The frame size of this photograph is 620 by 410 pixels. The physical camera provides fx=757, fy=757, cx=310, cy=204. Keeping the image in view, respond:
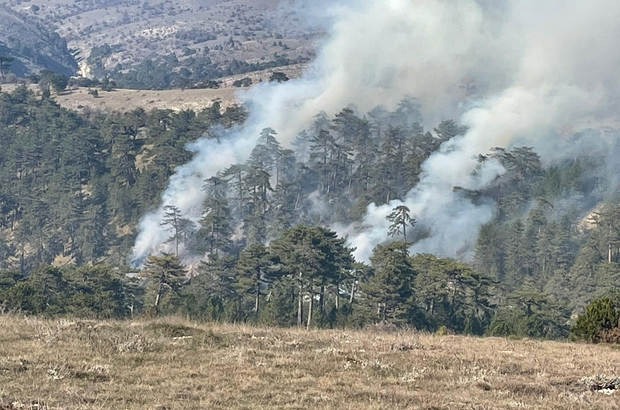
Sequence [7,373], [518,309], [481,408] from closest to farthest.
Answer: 1. [481,408]
2. [7,373]
3. [518,309]

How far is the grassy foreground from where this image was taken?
11.5 metres

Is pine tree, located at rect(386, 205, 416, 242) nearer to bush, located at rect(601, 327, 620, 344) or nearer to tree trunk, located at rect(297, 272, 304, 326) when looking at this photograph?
tree trunk, located at rect(297, 272, 304, 326)

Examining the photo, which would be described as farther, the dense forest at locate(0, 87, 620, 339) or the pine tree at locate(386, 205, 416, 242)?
the pine tree at locate(386, 205, 416, 242)

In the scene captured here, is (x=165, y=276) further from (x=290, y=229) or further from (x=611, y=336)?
(x=611, y=336)

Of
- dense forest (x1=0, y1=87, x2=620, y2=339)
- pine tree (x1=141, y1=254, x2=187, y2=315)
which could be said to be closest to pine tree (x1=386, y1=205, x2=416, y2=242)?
dense forest (x1=0, y1=87, x2=620, y2=339)

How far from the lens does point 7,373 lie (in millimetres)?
12453

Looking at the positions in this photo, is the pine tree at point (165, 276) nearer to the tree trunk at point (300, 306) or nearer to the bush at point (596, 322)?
the tree trunk at point (300, 306)

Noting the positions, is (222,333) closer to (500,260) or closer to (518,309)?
(518,309)

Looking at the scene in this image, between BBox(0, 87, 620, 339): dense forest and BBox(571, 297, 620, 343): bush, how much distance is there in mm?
25724

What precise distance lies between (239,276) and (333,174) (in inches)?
1975

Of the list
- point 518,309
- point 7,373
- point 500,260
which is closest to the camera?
point 7,373

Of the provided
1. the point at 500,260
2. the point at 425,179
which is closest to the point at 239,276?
the point at 500,260

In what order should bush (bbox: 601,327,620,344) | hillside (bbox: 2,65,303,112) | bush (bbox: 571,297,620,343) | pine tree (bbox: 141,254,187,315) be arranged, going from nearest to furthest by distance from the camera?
bush (bbox: 601,327,620,344), bush (bbox: 571,297,620,343), pine tree (bbox: 141,254,187,315), hillside (bbox: 2,65,303,112)

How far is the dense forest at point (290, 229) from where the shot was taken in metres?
62.1
